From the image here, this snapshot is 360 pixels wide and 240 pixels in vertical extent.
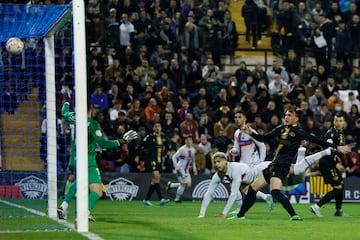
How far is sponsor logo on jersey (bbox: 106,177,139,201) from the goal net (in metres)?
2.15

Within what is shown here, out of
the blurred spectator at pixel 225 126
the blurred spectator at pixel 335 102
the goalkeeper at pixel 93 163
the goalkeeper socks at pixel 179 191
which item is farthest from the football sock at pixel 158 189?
the goalkeeper at pixel 93 163

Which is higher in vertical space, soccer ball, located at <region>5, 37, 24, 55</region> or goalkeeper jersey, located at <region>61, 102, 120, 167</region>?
soccer ball, located at <region>5, 37, 24, 55</region>

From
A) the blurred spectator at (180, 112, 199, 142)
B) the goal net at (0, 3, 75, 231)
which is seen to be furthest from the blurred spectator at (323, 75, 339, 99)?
the goal net at (0, 3, 75, 231)

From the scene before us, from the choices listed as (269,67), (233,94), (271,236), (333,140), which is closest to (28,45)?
(333,140)

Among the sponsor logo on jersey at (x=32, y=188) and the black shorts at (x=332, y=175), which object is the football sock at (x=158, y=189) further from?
the black shorts at (x=332, y=175)

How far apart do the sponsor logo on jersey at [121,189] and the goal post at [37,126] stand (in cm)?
218

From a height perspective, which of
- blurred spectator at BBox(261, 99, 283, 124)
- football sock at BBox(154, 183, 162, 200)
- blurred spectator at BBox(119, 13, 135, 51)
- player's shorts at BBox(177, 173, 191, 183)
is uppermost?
blurred spectator at BBox(119, 13, 135, 51)

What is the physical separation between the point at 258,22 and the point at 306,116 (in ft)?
17.6

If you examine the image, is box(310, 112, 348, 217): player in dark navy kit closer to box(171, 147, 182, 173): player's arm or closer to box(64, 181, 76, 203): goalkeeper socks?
box(64, 181, 76, 203): goalkeeper socks

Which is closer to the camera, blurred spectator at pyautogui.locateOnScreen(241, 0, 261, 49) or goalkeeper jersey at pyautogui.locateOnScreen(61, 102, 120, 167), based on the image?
goalkeeper jersey at pyautogui.locateOnScreen(61, 102, 120, 167)

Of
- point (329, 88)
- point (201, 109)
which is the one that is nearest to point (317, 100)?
point (329, 88)

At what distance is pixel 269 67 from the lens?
105 ft

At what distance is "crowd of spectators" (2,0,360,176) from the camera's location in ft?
91.2

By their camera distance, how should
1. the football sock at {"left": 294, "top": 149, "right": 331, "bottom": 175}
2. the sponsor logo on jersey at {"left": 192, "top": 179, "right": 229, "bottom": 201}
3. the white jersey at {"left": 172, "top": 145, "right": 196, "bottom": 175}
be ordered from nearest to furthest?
the football sock at {"left": 294, "top": 149, "right": 331, "bottom": 175} < the white jersey at {"left": 172, "top": 145, "right": 196, "bottom": 175} < the sponsor logo on jersey at {"left": 192, "top": 179, "right": 229, "bottom": 201}
